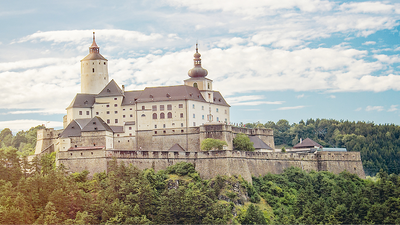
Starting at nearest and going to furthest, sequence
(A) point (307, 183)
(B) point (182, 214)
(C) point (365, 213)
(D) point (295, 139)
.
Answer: (B) point (182, 214), (C) point (365, 213), (A) point (307, 183), (D) point (295, 139)

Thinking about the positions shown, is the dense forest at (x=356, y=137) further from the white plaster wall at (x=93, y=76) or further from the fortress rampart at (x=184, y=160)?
the white plaster wall at (x=93, y=76)

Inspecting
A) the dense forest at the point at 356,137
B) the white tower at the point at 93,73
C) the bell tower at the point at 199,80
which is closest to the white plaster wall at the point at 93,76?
the white tower at the point at 93,73

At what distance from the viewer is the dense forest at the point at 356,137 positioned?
12475 cm

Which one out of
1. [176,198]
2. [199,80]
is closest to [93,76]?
[199,80]

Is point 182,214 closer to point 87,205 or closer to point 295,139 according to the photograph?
point 87,205

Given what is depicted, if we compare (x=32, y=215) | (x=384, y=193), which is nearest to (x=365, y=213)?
(x=384, y=193)

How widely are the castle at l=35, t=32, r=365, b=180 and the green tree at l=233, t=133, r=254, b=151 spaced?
0.84 metres

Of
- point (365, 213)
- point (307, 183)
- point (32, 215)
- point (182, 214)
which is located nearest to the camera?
point (32, 215)

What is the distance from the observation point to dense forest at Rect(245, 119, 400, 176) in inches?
4911

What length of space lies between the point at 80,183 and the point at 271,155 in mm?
26485

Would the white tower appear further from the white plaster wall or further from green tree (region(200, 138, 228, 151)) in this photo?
green tree (region(200, 138, 228, 151))

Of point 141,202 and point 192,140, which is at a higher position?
point 192,140

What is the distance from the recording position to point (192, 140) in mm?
83875

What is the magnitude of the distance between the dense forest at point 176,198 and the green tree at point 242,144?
16.7 ft
